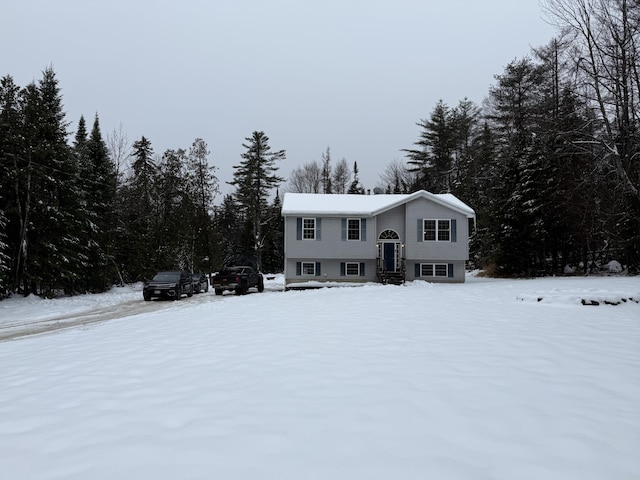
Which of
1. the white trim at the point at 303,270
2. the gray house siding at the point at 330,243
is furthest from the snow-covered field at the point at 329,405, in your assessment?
the white trim at the point at 303,270

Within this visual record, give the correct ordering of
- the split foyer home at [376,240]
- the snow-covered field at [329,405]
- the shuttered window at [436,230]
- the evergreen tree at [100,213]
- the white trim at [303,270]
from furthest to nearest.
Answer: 1. the white trim at [303,270]
2. the shuttered window at [436,230]
3. the split foyer home at [376,240]
4. the evergreen tree at [100,213]
5. the snow-covered field at [329,405]

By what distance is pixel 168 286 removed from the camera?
1969 centimetres

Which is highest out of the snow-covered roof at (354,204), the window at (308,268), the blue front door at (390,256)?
the snow-covered roof at (354,204)

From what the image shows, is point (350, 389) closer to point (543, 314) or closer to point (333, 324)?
point (333, 324)

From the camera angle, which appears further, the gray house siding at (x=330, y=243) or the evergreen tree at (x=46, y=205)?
the gray house siding at (x=330, y=243)

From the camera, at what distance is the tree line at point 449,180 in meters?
18.4

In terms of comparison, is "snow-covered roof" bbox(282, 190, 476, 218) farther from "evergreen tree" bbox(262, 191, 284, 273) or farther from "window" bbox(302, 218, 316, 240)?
"evergreen tree" bbox(262, 191, 284, 273)

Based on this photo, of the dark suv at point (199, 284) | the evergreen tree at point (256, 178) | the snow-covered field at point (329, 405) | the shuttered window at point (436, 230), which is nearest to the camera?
the snow-covered field at point (329, 405)

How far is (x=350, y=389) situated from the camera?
14.5ft

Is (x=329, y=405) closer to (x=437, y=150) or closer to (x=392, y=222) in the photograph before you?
(x=392, y=222)

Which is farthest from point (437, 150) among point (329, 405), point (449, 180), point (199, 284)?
point (329, 405)

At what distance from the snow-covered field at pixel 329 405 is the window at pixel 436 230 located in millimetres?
18617

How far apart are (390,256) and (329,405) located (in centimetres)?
2360

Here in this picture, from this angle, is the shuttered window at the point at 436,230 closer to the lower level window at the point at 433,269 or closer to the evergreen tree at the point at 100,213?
the lower level window at the point at 433,269
